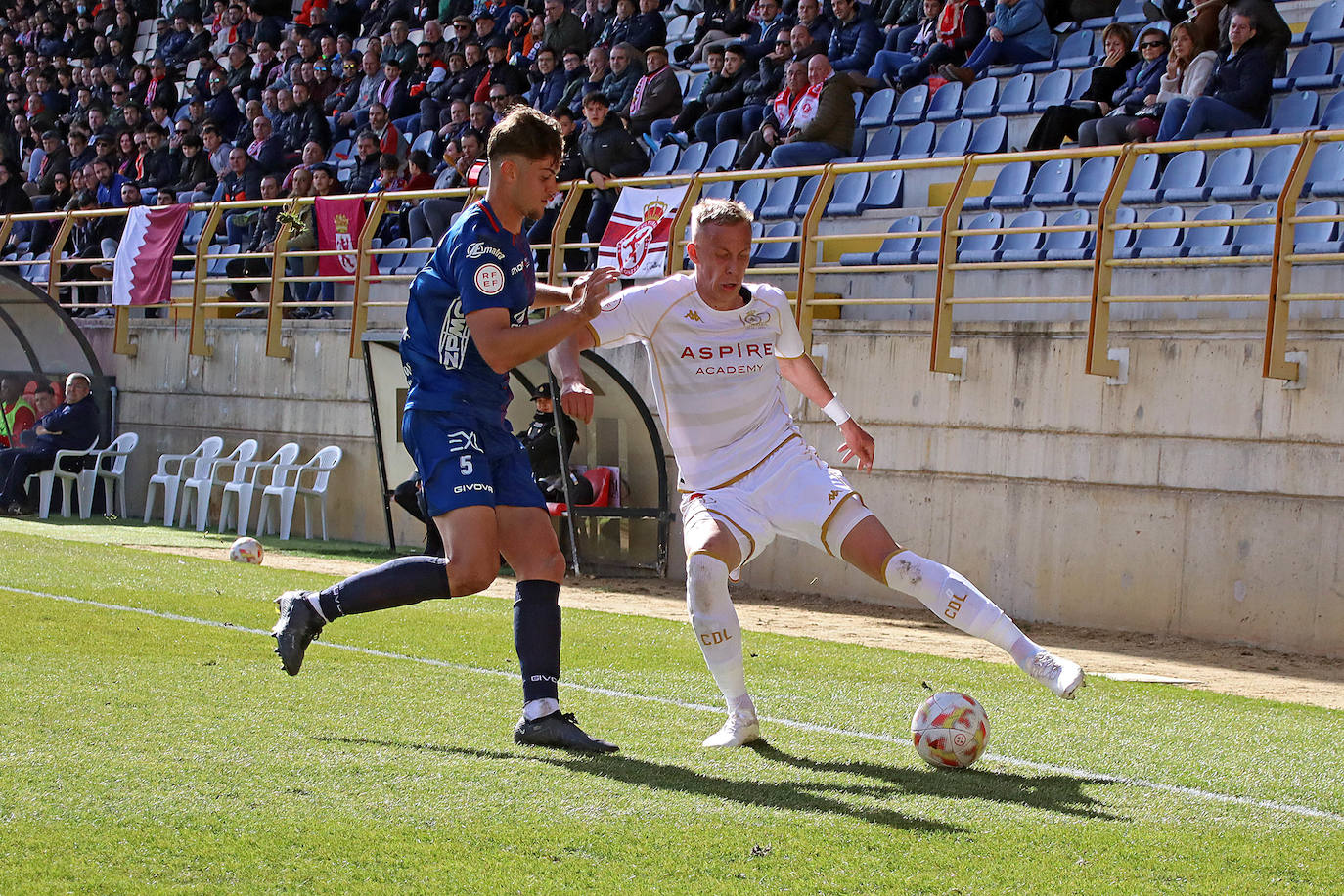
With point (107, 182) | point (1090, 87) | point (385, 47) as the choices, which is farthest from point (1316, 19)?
point (107, 182)

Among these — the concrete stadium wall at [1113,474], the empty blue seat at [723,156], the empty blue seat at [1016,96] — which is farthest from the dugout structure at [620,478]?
the empty blue seat at [1016,96]

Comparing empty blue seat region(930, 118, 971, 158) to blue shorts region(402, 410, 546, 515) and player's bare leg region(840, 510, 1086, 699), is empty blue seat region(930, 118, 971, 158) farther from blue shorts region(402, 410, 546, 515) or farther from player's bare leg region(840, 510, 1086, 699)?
blue shorts region(402, 410, 546, 515)

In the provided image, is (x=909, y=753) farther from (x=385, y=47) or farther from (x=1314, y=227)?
(x=385, y=47)

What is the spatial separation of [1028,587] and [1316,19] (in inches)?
219

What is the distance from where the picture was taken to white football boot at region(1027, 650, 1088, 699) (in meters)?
5.21

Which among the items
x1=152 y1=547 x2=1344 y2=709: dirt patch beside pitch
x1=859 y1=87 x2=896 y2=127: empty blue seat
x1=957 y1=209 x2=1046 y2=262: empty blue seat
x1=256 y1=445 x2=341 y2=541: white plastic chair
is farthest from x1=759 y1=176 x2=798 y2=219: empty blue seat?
x1=256 y1=445 x2=341 y2=541: white plastic chair

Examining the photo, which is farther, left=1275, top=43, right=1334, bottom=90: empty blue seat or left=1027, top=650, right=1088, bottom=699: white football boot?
left=1275, top=43, right=1334, bottom=90: empty blue seat

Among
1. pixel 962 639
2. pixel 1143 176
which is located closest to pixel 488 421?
pixel 962 639

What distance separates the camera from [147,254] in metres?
19.3

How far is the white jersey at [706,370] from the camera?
571 centimetres

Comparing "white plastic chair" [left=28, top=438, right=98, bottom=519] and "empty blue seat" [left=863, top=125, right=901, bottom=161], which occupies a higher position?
"empty blue seat" [left=863, top=125, right=901, bottom=161]

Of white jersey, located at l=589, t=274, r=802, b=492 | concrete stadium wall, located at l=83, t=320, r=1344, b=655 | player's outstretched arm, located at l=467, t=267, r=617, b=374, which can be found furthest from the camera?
concrete stadium wall, located at l=83, t=320, r=1344, b=655

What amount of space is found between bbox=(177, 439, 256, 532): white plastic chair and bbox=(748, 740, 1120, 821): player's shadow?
43.8 ft

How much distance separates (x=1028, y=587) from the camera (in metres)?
11.7
